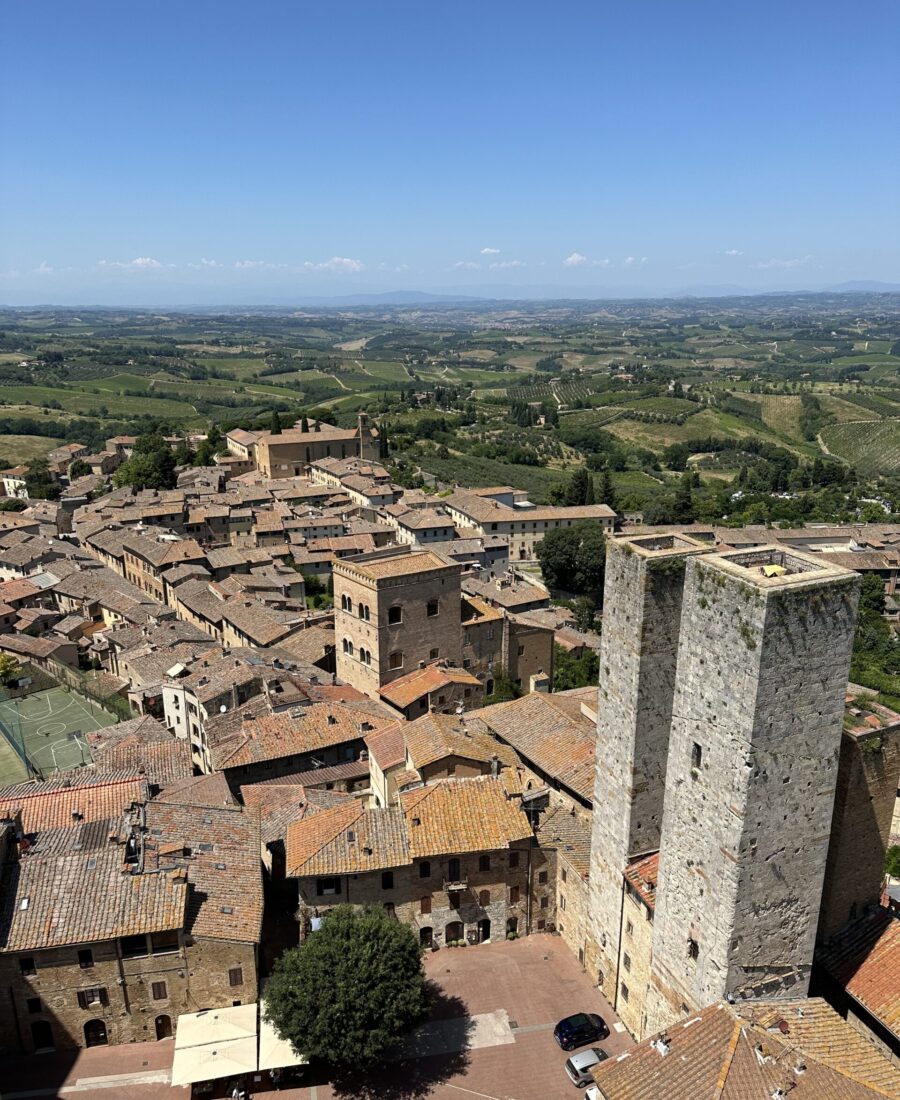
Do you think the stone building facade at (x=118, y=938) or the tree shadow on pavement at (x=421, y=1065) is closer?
the tree shadow on pavement at (x=421, y=1065)

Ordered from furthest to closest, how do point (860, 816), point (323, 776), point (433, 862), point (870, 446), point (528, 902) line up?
1. point (870, 446)
2. point (323, 776)
3. point (528, 902)
4. point (433, 862)
5. point (860, 816)

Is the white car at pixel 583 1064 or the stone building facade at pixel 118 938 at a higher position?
the stone building facade at pixel 118 938

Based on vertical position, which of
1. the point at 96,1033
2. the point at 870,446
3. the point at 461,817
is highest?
the point at 461,817

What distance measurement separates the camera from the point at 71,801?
3112 cm

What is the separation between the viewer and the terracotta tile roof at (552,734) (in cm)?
3234

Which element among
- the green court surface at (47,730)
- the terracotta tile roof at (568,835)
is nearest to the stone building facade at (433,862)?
the terracotta tile roof at (568,835)

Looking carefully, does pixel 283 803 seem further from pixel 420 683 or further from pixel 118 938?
pixel 420 683

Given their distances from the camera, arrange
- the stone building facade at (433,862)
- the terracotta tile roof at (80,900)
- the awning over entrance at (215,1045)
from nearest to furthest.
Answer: the awning over entrance at (215,1045)
the terracotta tile roof at (80,900)
the stone building facade at (433,862)

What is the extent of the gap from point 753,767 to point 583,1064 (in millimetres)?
11475

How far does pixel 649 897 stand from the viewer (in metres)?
24.0

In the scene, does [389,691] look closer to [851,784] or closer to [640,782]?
[640,782]

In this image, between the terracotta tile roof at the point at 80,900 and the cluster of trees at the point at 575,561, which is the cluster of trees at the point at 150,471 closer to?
the cluster of trees at the point at 575,561

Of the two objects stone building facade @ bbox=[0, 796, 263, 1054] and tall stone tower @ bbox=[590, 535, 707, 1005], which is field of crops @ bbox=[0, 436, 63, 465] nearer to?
stone building facade @ bbox=[0, 796, 263, 1054]

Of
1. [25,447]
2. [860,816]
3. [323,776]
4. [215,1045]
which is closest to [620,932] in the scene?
[860,816]
